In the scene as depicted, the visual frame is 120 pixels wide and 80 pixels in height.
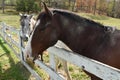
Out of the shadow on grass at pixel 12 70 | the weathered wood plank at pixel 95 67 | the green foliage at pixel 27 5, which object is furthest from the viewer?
the green foliage at pixel 27 5

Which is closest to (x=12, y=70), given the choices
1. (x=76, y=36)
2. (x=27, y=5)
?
(x=76, y=36)

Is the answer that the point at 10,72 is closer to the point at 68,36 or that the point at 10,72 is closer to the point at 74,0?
the point at 68,36

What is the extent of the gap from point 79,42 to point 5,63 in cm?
415

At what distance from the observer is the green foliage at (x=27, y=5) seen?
1453 inches

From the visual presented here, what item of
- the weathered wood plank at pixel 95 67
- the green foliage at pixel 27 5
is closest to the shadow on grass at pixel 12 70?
the weathered wood plank at pixel 95 67

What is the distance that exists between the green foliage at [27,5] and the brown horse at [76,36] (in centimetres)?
3429

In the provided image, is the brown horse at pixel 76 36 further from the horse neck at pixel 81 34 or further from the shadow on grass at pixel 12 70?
the shadow on grass at pixel 12 70

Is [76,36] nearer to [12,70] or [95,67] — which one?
[95,67]

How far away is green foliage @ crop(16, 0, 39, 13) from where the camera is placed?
36.9m

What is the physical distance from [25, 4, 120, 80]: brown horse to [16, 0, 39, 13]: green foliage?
34.3 meters

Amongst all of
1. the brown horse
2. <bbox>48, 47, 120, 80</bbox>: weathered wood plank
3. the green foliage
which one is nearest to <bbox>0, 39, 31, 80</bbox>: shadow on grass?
the brown horse

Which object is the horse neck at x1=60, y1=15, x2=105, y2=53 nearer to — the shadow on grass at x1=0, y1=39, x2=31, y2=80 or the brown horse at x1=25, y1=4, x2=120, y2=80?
the brown horse at x1=25, y1=4, x2=120, y2=80

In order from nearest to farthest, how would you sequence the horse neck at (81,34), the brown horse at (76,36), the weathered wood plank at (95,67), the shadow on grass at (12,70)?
1. the weathered wood plank at (95,67)
2. the brown horse at (76,36)
3. the horse neck at (81,34)
4. the shadow on grass at (12,70)

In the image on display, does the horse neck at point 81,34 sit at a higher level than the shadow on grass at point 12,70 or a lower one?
higher
